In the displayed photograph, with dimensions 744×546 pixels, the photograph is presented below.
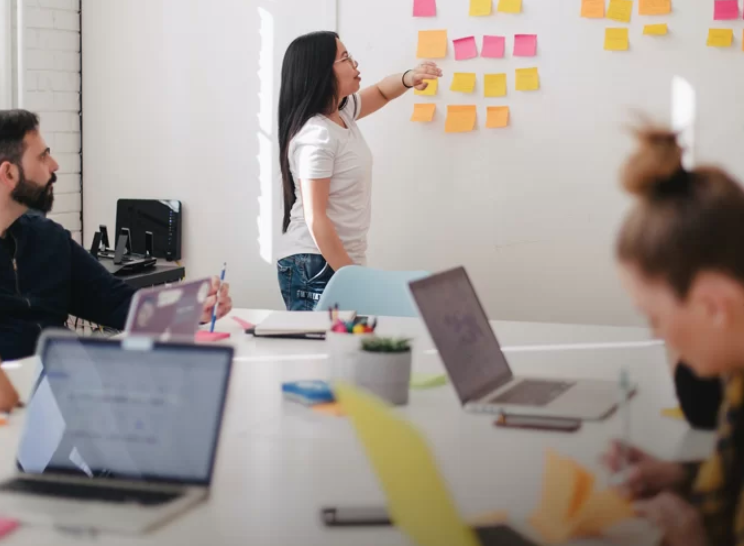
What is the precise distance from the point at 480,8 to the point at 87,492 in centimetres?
289

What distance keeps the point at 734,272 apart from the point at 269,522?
622 mm

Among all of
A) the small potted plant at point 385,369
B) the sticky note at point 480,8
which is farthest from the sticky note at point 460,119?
the small potted plant at point 385,369

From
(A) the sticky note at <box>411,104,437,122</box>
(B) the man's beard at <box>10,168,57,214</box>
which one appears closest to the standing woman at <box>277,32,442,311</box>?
(A) the sticky note at <box>411,104,437,122</box>

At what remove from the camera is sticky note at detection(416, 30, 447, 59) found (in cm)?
371

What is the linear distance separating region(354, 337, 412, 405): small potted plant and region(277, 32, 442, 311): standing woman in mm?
1365

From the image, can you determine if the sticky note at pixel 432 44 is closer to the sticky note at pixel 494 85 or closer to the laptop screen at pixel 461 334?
the sticky note at pixel 494 85

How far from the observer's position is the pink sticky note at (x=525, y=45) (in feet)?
11.9

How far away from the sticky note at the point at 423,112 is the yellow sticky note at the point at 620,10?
0.75 m

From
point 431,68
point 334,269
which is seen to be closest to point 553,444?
point 334,269

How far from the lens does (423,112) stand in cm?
376

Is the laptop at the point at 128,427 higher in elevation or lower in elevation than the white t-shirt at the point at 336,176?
lower

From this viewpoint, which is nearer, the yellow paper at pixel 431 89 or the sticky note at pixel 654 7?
the sticky note at pixel 654 7

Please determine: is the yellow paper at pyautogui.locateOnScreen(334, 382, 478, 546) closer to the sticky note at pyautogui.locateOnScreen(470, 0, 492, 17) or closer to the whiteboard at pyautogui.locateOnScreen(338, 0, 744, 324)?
the whiteboard at pyautogui.locateOnScreen(338, 0, 744, 324)

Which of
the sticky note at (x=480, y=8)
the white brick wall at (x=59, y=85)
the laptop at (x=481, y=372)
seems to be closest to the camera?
the laptop at (x=481, y=372)
